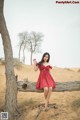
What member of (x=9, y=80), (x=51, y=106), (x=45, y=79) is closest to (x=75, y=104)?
(x=51, y=106)

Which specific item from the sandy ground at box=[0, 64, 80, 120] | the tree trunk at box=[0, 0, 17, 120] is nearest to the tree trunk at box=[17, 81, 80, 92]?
the tree trunk at box=[0, 0, 17, 120]

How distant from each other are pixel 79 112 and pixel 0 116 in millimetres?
2156

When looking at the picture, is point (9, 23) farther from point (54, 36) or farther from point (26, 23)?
point (54, 36)

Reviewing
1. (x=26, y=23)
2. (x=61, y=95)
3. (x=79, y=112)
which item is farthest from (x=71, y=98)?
(x=26, y=23)

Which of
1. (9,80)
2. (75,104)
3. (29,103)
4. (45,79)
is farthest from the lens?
(29,103)

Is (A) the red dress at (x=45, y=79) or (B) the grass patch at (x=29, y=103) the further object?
(B) the grass patch at (x=29, y=103)

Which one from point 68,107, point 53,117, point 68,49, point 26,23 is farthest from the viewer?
point 68,49

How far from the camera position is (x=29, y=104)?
8.91m

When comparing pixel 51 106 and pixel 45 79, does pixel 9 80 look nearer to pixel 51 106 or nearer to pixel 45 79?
pixel 45 79

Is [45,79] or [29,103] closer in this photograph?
[45,79]

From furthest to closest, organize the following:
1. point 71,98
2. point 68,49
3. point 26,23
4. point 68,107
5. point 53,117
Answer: point 68,49
point 26,23
point 71,98
point 68,107
point 53,117

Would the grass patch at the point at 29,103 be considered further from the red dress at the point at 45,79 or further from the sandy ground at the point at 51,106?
the red dress at the point at 45,79

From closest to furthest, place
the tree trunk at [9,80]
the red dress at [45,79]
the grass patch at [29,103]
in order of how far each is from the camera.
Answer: the red dress at [45,79], the tree trunk at [9,80], the grass patch at [29,103]

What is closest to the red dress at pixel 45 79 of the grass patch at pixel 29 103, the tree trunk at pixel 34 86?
the tree trunk at pixel 34 86
